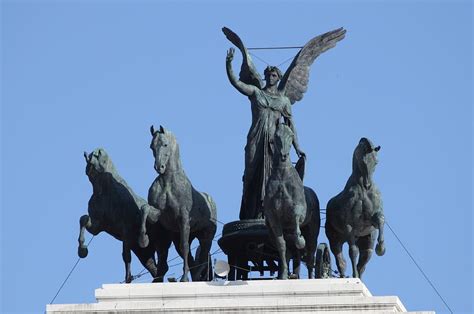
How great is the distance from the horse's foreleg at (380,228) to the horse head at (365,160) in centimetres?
74

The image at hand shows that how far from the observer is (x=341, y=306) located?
3162 inches

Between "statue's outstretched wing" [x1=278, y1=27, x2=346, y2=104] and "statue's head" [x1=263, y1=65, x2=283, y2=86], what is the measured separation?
197mm

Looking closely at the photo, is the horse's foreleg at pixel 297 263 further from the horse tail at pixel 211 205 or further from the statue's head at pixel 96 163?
the statue's head at pixel 96 163

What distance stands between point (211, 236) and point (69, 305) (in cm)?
442

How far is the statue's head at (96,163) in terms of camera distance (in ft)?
270

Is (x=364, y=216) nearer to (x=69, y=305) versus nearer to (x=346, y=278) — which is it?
(x=346, y=278)

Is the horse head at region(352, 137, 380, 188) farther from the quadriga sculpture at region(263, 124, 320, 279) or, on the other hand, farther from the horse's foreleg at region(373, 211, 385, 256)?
the quadriga sculpture at region(263, 124, 320, 279)

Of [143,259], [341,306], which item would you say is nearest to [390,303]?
[341,306]

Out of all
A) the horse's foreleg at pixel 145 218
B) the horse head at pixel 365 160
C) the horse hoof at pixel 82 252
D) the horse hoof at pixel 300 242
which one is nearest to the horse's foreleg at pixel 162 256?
the horse's foreleg at pixel 145 218

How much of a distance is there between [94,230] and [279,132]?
5.09 m

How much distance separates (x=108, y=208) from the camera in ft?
270

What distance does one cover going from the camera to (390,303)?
8025cm

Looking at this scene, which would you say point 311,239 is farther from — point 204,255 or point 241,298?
point 241,298

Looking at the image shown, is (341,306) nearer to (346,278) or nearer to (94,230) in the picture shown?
(346,278)
